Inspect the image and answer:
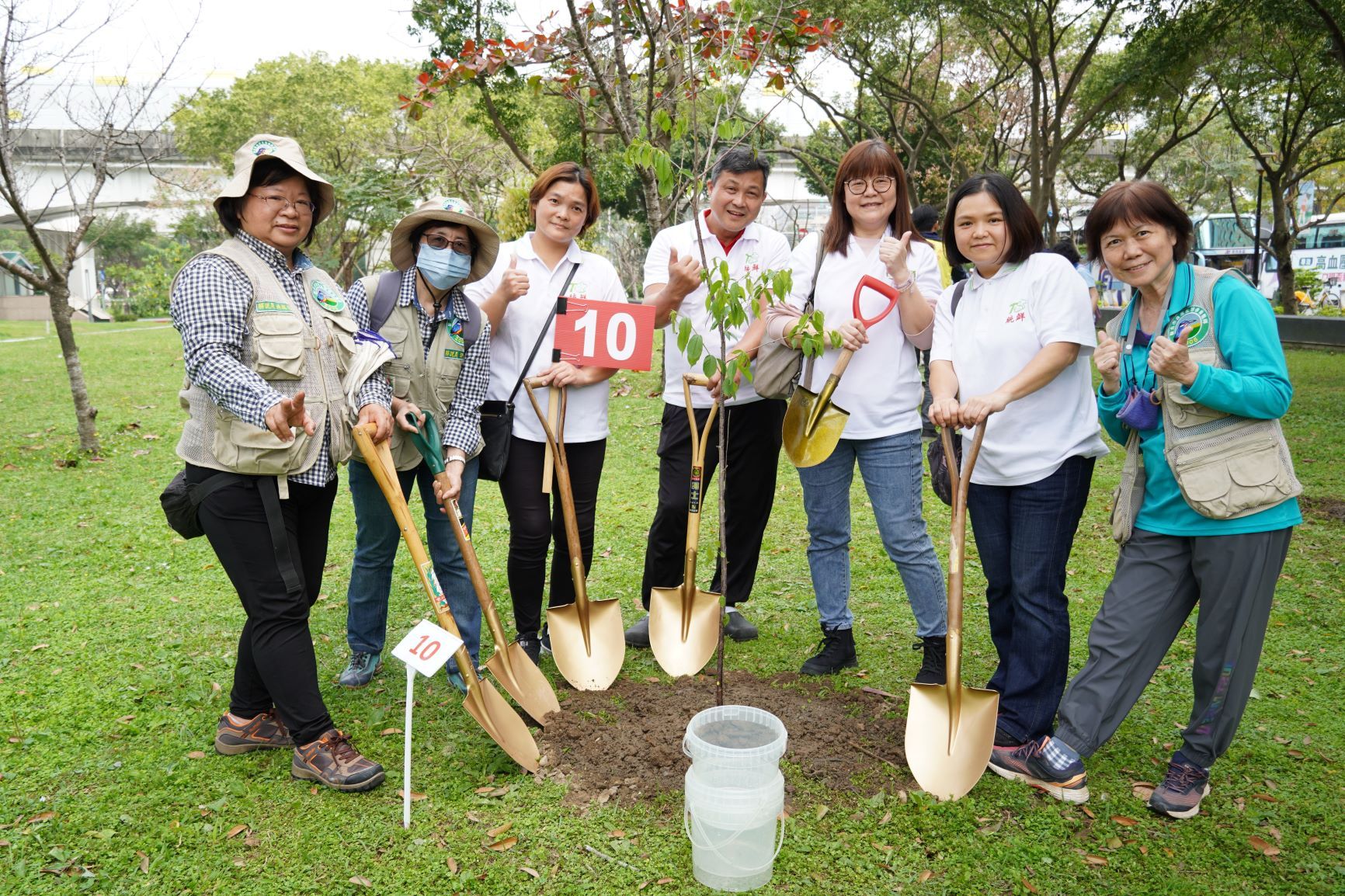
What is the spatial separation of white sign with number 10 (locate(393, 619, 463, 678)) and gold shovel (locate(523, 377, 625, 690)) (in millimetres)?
812

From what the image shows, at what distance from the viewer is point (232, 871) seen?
99.9 inches

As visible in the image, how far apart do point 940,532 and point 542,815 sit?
3805mm

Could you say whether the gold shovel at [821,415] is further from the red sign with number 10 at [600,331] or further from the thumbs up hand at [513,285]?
the thumbs up hand at [513,285]

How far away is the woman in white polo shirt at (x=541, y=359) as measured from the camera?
3475 millimetres

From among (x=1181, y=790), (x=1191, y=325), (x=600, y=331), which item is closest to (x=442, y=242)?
(x=600, y=331)

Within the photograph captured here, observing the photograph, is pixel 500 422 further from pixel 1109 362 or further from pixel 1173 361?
pixel 1173 361

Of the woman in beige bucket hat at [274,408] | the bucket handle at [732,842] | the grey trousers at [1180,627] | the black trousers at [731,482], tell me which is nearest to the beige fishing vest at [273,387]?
the woman in beige bucket hat at [274,408]

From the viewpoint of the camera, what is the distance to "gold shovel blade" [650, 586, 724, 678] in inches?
143

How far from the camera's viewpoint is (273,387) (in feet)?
9.00

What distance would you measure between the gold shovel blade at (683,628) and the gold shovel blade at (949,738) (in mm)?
962

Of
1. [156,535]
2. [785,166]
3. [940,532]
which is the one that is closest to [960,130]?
[940,532]

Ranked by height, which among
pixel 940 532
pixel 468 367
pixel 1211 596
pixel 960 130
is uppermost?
pixel 960 130

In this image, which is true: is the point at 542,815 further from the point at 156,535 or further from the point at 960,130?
the point at 960,130

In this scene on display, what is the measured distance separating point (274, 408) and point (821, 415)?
71.2 inches
